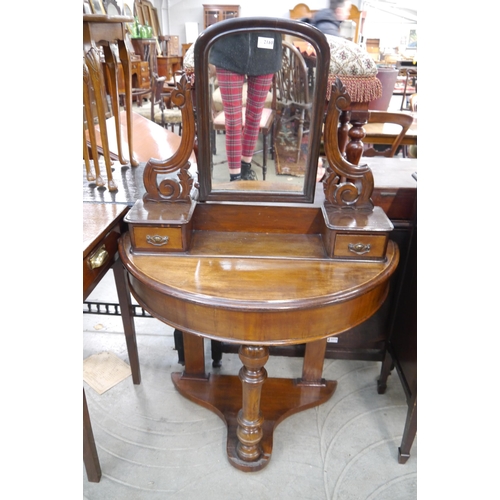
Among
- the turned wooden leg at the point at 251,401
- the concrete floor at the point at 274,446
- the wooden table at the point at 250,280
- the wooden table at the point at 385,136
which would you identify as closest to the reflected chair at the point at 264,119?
the wooden table at the point at 250,280

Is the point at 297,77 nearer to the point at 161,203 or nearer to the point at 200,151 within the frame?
the point at 200,151

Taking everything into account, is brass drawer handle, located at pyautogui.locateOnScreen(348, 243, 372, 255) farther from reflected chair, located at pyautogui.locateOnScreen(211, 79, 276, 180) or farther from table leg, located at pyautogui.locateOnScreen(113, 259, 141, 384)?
table leg, located at pyautogui.locateOnScreen(113, 259, 141, 384)

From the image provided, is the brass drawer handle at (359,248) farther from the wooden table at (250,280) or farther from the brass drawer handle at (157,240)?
the brass drawer handle at (157,240)

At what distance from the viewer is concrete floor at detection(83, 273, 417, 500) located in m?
1.23

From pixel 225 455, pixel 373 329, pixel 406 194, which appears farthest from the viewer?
pixel 373 329

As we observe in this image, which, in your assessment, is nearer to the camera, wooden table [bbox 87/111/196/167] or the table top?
the table top

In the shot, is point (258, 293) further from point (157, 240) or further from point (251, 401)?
point (251, 401)

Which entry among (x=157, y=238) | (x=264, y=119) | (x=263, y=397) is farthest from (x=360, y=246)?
(x=263, y=397)

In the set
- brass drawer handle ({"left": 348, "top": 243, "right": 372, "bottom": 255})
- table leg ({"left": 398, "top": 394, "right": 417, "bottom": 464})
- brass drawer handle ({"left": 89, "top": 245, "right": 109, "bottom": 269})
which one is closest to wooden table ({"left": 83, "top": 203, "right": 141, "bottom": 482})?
brass drawer handle ({"left": 89, "top": 245, "right": 109, "bottom": 269})

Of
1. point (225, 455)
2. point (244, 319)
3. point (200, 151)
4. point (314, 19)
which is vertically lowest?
point (225, 455)

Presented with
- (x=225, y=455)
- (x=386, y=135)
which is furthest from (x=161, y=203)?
(x=386, y=135)

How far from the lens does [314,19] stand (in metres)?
0.98

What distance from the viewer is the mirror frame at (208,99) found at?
0.85 m
